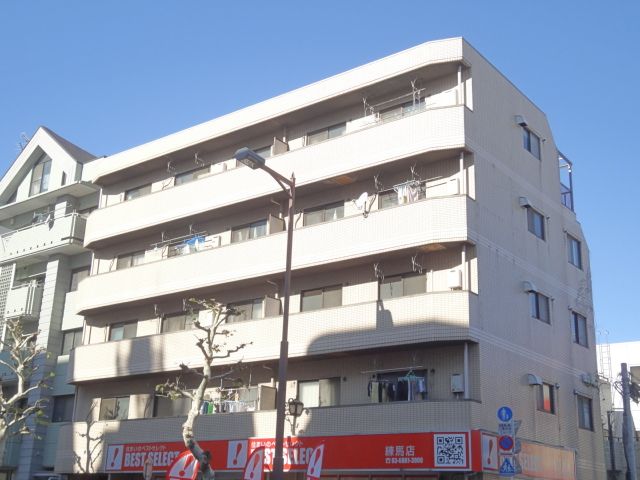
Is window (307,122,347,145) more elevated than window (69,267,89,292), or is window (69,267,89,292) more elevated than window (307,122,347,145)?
window (307,122,347,145)

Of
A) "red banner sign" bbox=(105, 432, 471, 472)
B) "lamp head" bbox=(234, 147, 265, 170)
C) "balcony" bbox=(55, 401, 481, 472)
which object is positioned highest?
"lamp head" bbox=(234, 147, 265, 170)

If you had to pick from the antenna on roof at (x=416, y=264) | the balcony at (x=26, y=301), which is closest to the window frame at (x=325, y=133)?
the antenna on roof at (x=416, y=264)

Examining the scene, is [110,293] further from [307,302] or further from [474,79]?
[474,79]

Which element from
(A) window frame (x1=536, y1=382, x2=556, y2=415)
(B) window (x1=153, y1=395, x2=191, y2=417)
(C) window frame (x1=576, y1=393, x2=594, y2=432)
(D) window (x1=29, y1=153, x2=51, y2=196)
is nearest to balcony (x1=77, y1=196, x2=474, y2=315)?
(B) window (x1=153, y1=395, x2=191, y2=417)

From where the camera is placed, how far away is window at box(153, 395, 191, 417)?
31389 millimetres

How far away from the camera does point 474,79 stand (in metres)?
28.0

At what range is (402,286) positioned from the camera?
1065 inches

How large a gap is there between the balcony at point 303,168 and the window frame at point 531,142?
5.42m

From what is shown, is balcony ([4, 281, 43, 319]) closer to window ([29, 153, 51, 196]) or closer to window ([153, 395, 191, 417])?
window ([29, 153, 51, 196])

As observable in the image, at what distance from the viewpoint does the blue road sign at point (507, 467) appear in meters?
17.7

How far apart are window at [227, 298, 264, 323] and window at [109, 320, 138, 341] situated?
5569 millimetres

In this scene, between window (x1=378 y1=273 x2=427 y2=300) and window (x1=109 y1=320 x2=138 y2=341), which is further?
window (x1=109 y1=320 x2=138 y2=341)

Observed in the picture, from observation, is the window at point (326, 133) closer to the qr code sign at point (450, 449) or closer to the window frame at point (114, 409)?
the qr code sign at point (450, 449)

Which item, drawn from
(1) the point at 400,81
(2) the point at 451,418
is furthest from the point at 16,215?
(2) the point at 451,418
